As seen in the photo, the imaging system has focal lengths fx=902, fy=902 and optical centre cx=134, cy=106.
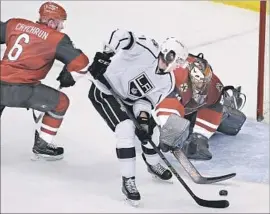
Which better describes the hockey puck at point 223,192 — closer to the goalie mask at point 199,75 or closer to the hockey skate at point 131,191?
the hockey skate at point 131,191

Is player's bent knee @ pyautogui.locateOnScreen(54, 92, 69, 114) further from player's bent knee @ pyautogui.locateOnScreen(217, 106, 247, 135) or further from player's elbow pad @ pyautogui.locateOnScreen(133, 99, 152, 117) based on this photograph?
player's bent knee @ pyautogui.locateOnScreen(217, 106, 247, 135)

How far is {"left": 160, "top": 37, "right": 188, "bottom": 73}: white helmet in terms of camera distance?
114 inches

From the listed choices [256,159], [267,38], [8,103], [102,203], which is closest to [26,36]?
[8,103]

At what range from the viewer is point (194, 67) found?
3387 millimetres

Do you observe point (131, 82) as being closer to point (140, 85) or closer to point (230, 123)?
point (140, 85)

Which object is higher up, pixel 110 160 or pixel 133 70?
pixel 133 70

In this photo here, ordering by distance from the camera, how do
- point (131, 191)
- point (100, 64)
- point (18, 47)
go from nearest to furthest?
point (131, 191)
point (100, 64)
point (18, 47)

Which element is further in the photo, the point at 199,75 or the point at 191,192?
the point at 199,75

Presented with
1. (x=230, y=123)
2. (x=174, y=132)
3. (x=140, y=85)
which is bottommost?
(x=230, y=123)

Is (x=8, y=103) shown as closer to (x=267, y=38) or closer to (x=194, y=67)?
(x=194, y=67)

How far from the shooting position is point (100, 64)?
297cm

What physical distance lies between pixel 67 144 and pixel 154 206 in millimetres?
703

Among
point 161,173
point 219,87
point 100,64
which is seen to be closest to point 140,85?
point 100,64

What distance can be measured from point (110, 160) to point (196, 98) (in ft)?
1.32
